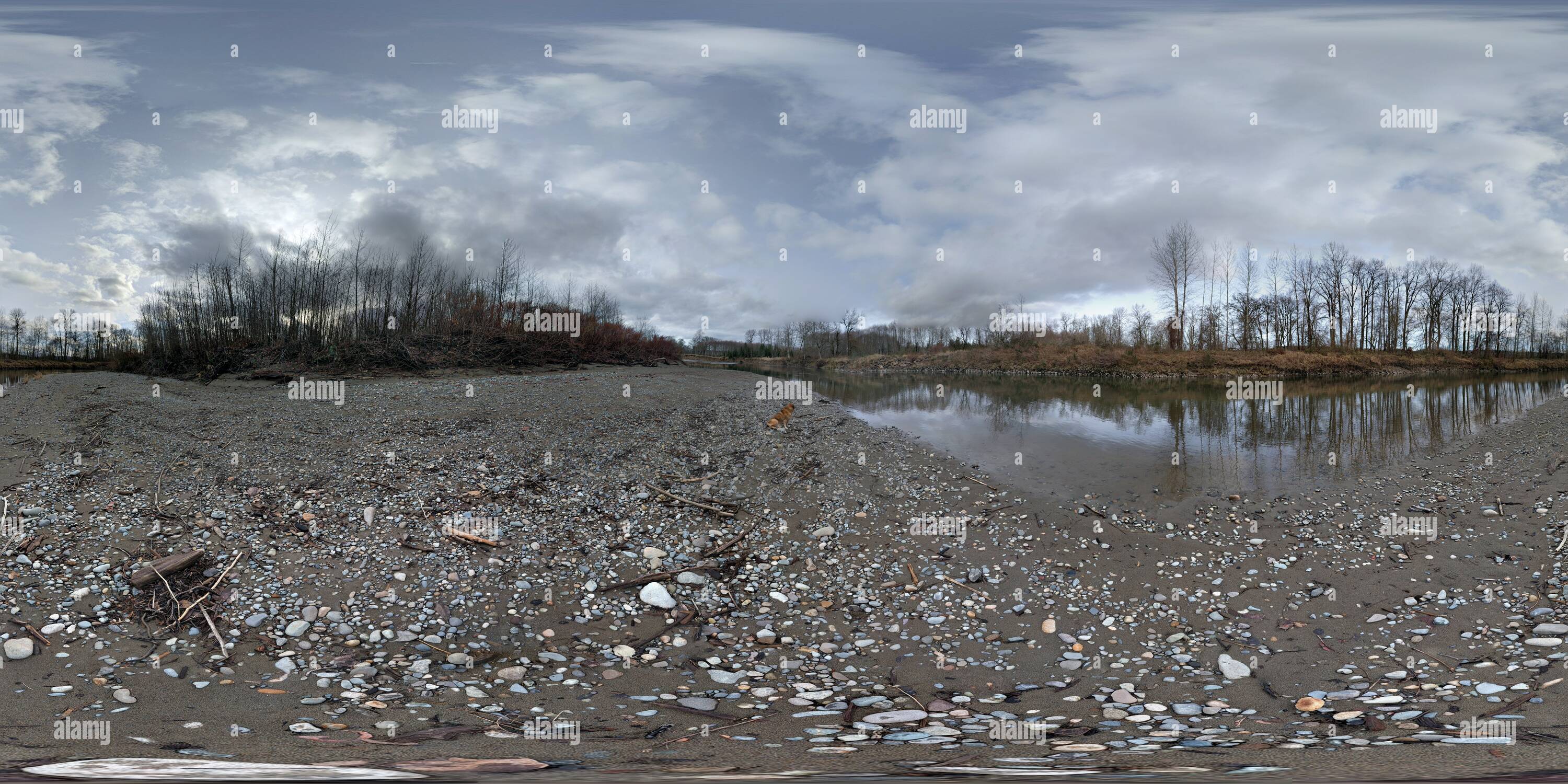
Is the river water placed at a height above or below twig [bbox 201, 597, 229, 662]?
above

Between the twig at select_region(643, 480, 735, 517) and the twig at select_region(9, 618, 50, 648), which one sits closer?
the twig at select_region(9, 618, 50, 648)

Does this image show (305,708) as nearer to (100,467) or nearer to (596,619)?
(596,619)

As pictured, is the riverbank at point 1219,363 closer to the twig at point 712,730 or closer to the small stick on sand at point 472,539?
the small stick on sand at point 472,539

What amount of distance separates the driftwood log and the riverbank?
148 feet

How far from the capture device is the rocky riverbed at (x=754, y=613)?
12.0 ft

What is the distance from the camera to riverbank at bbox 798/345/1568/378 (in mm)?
43250

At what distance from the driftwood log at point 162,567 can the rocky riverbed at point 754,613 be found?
38 millimetres

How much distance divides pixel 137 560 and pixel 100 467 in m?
3.78

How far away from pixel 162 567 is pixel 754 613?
5.57 meters

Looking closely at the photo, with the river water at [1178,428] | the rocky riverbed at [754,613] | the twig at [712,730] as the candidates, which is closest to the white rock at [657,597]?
the rocky riverbed at [754,613]

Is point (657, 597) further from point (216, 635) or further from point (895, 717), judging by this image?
point (216, 635)

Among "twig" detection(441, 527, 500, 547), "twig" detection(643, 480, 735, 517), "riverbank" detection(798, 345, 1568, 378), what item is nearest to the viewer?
"twig" detection(441, 527, 500, 547)

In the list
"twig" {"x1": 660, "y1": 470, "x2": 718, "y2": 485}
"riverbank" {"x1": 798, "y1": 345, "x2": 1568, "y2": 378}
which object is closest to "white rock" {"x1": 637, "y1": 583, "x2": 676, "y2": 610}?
"twig" {"x1": 660, "y1": 470, "x2": 718, "y2": 485}

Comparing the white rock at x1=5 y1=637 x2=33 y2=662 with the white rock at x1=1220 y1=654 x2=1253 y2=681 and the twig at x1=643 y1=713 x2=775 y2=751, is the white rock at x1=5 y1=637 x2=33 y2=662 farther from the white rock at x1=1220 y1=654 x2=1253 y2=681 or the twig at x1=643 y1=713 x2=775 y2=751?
the white rock at x1=1220 y1=654 x2=1253 y2=681
